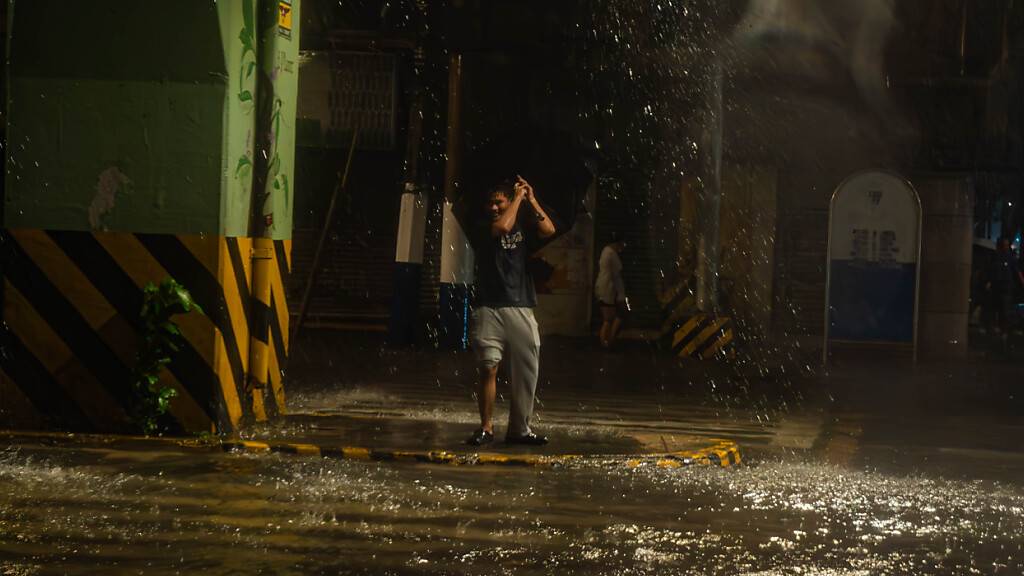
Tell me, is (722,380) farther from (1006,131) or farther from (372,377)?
(1006,131)

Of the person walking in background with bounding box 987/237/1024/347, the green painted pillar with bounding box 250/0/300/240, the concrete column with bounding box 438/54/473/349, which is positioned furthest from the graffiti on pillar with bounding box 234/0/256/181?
the person walking in background with bounding box 987/237/1024/347

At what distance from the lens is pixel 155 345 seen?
931 centimetres

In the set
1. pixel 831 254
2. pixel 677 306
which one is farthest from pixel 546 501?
pixel 677 306

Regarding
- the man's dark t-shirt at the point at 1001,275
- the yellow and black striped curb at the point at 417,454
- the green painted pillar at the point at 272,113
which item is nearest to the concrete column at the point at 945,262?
the man's dark t-shirt at the point at 1001,275

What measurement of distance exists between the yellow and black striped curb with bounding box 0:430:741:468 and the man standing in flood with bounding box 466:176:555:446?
53cm

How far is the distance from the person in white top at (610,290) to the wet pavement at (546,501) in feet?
24.8

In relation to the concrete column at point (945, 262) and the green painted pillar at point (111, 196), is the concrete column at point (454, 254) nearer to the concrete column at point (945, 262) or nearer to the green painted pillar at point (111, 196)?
the concrete column at point (945, 262)

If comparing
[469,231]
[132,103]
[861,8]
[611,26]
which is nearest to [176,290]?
[132,103]

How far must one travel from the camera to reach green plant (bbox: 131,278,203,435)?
9.22m

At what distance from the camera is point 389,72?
2298cm

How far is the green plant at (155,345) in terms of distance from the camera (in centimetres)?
922

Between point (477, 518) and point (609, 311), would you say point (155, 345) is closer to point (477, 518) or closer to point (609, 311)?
point (477, 518)

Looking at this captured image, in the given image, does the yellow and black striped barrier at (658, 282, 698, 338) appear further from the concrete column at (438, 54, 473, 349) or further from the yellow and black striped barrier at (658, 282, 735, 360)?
the concrete column at (438, 54, 473, 349)

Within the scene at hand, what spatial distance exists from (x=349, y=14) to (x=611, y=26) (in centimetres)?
477
